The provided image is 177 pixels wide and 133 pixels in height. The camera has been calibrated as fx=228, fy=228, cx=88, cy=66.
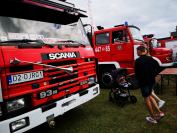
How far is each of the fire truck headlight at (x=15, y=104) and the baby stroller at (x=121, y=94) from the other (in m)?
3.56

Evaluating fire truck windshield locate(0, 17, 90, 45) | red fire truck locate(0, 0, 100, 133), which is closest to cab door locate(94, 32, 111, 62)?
fire truck windshield locate(0, 17, 90, 45)

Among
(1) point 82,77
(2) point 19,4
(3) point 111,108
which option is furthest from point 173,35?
(2) point 19,4

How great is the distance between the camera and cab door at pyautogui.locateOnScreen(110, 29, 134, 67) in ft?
29.6

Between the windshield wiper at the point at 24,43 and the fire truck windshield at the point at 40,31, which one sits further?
the fire truck windshield at the point at 40,31

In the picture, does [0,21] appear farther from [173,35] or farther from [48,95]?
[173,35]

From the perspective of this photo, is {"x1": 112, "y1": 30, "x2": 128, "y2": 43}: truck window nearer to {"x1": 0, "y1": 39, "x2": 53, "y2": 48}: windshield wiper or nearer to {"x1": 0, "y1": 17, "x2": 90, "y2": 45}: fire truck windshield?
{"x1": 0, "y1": 17, "x2": 90, "y2": 45}: fire truck windshield

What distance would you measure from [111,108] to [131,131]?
1722mm

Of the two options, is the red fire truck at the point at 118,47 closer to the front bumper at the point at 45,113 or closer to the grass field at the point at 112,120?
the grass field at the point at 112,120

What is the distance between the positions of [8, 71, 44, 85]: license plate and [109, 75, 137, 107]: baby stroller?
129 inches

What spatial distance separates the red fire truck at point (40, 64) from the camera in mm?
3568

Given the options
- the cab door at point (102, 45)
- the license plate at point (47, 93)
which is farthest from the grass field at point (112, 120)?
the cab door at point (102, 45)

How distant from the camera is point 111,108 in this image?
6504mm

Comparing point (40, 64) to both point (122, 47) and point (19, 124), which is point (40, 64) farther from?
point (122, 47)

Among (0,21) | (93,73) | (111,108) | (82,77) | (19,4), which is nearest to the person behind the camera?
(0,21)
